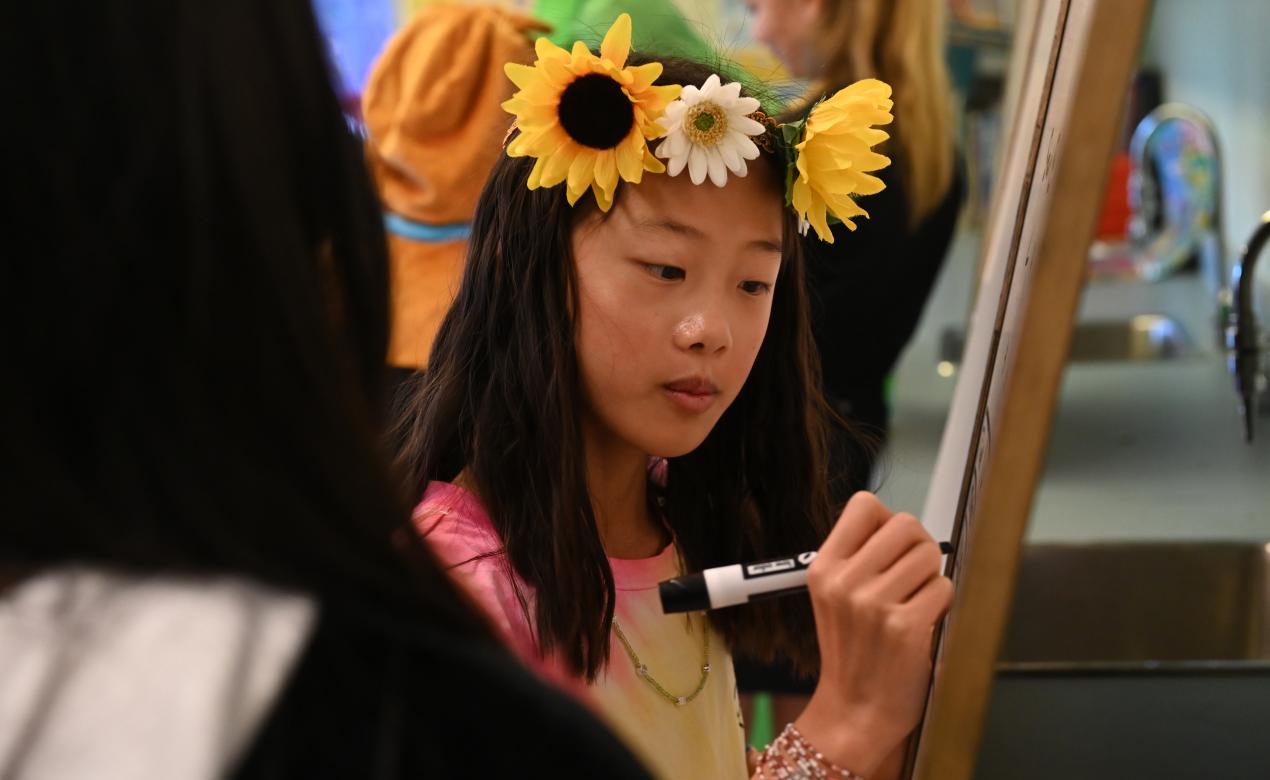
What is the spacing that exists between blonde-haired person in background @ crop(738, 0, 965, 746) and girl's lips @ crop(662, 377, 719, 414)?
850 millimetres

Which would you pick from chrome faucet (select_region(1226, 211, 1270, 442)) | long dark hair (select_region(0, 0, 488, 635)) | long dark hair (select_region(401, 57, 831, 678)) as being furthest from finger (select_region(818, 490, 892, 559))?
chrome faucet (select_region(1226, 211, 1270, 442))

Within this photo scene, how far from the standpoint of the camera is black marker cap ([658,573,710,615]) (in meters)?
0.83

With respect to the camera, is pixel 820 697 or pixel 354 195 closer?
pixel 354 195

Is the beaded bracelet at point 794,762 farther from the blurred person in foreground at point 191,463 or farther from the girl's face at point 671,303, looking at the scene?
the blurred person in foreground at point 191,463

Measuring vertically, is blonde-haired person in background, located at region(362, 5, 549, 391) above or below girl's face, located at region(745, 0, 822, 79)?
below

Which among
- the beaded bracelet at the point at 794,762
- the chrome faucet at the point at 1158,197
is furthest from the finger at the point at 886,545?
the chrome faucet at the point at 1158,197

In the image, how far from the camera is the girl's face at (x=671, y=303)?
0.96m

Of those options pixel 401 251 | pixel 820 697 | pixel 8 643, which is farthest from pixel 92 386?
pixel 401 251

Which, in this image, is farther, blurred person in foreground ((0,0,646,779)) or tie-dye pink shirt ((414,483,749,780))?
tie-dye pink shirt ((414,483,749,780))

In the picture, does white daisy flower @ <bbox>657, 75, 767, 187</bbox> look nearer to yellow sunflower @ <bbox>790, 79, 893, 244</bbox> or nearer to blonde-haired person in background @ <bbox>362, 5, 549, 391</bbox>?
yellow sunflower @ <bbox>790, 79, 893, 244</bbox>

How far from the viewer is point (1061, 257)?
0.54 m

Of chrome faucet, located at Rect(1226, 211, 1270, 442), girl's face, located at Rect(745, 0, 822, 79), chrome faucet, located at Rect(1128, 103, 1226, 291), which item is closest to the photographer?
chrome faucet, located at Rect(1226, 211, 1270, 442)

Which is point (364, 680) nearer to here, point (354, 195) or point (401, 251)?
point (354, 195)

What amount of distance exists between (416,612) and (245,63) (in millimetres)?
192
